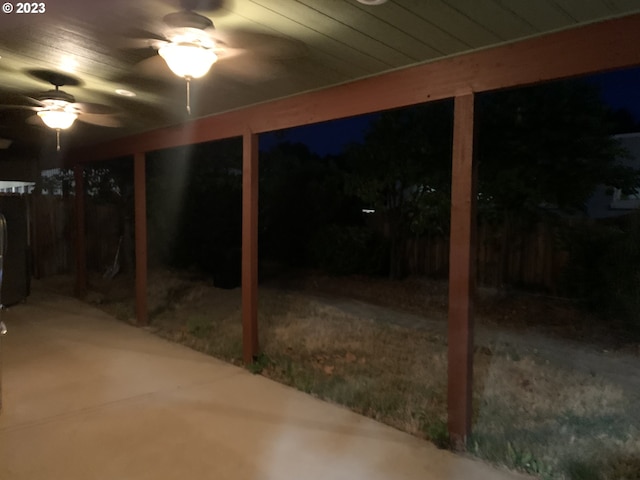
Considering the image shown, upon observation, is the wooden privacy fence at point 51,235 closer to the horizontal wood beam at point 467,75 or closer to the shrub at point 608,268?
the horizontal wood beam at point 467,75

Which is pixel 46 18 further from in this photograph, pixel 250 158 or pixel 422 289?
pixel 422 289

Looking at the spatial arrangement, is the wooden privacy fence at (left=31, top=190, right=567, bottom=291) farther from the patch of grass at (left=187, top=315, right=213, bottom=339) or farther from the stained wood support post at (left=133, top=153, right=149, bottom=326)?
the patch of grass at (left=187, top=315, right=213, bottom=339)

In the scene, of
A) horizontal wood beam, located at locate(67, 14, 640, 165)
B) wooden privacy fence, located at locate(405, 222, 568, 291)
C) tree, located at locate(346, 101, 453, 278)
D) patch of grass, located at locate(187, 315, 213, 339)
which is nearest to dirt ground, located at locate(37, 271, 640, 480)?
patch of grass, located at locate(187, 315, 213, 339)

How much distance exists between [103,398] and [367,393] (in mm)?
2079

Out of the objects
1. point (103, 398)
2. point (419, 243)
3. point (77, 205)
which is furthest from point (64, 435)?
point (419, 243)

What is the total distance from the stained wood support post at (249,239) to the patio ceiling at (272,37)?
562mm

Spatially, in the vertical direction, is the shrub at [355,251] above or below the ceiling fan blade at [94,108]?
below

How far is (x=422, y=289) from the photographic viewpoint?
27.4 feet

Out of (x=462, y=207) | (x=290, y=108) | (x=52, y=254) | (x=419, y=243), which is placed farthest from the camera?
(x=52, y=254)

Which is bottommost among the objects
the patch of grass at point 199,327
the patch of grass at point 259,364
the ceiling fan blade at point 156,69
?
the patch of grass at point 259,364

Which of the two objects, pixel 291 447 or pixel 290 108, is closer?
pixel 291 447

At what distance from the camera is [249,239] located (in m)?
4.61

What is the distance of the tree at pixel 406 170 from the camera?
758 centimetres


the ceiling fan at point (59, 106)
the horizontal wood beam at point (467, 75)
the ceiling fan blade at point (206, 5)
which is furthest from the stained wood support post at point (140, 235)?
the ceiling fan blade at point (206, 5)
